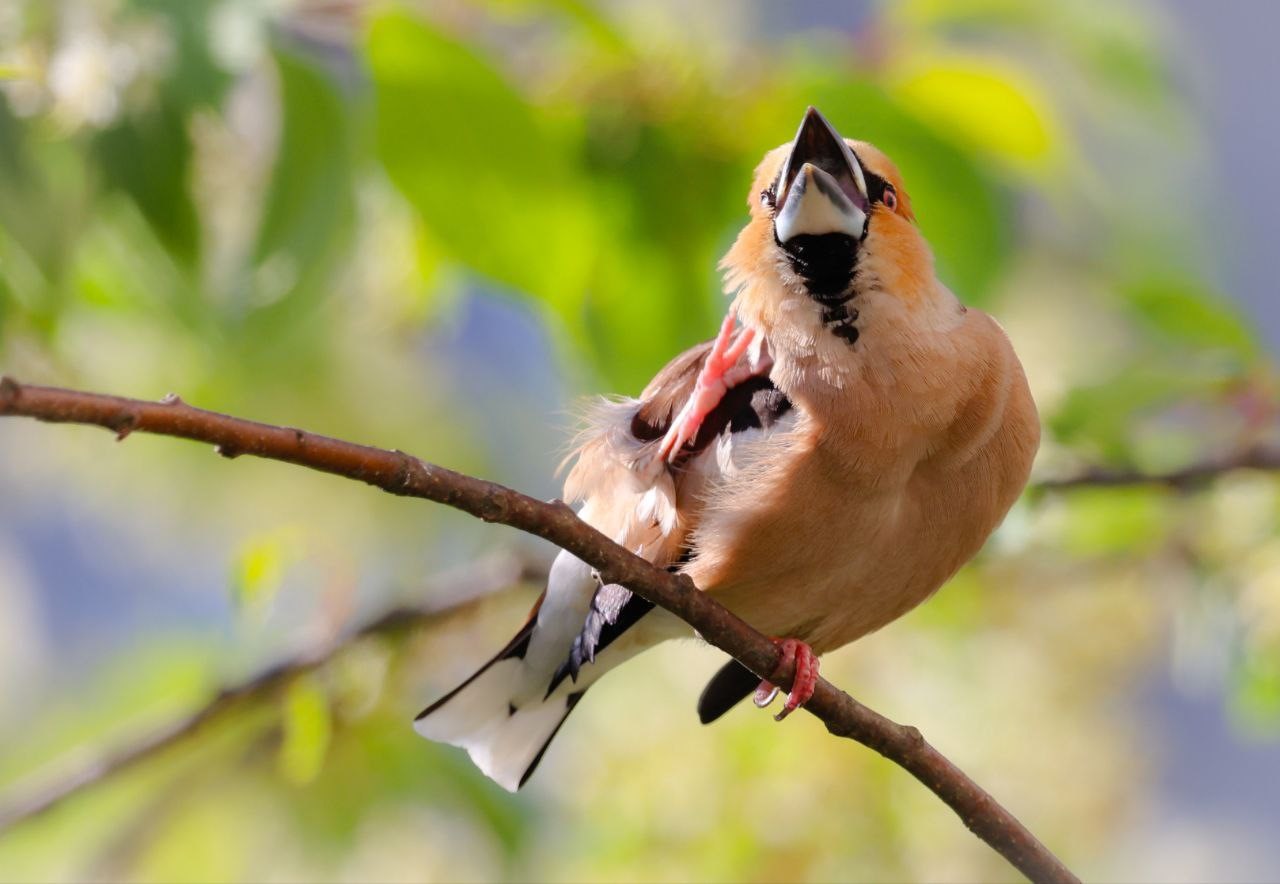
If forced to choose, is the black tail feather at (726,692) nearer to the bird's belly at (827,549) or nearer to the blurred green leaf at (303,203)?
the bird's belly at (827,549)

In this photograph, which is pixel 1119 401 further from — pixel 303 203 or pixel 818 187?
pixel 303 203

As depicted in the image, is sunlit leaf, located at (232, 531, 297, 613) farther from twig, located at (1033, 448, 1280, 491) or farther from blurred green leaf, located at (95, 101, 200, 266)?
twig, located at (1033, 448, 1280, 491)

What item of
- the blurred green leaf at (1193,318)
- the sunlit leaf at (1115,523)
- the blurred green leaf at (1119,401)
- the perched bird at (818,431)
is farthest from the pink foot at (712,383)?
the sunlit leaf at (1115,523)

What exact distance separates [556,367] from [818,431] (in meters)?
1.14

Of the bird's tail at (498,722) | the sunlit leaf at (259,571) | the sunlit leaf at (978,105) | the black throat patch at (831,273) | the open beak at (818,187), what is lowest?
the bird's tail at (498,722)

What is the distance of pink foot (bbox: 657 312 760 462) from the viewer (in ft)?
7.07

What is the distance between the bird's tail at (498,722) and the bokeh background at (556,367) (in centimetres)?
17

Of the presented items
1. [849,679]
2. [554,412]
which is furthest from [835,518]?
[849,679]

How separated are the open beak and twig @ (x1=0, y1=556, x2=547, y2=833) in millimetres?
972

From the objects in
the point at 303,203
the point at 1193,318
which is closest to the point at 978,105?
the point at 1193,318

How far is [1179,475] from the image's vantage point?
108 inches

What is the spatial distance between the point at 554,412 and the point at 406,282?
2.54ft

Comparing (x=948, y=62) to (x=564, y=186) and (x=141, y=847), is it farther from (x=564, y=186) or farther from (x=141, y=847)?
(x=141, y=847)

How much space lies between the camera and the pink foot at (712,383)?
2.15 meters
